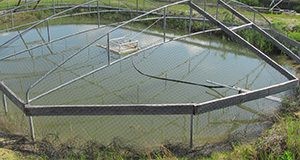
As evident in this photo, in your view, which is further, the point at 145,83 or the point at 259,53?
the point at 145,83

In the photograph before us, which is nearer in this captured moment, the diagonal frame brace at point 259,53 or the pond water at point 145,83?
the pond water at point 145,83

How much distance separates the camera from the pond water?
985 centimetres

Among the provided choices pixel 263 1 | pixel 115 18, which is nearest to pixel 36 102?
pixel 115 18

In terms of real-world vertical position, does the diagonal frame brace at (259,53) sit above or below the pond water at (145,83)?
above

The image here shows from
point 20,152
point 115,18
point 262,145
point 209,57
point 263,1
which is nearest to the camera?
point 262,145

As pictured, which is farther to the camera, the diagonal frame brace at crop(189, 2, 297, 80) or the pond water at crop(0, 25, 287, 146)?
the diagonal frame brace at crop(189, 2, 297, 80)

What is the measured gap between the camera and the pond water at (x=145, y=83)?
9.85 m

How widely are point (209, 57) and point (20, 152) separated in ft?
30.6

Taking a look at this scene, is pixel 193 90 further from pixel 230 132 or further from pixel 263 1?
pixel 263 1

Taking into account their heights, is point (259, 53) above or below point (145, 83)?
above

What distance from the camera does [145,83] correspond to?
12938 mm

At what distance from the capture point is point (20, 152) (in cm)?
835

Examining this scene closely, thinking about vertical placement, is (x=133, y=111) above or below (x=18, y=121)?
above

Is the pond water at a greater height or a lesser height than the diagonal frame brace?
lesser
